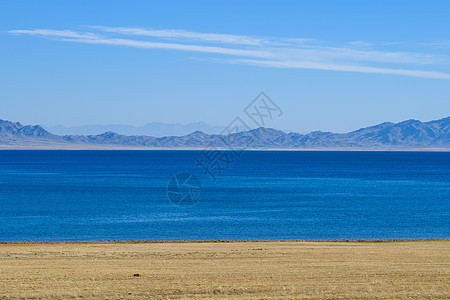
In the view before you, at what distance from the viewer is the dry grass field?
21.0 m

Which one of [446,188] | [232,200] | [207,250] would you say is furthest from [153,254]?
[446,188]

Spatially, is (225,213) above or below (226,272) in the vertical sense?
below

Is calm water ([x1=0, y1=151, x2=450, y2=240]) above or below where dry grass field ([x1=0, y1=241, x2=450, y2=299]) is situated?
below

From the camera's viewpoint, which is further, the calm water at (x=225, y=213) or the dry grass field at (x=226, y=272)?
the calm water at (x=225, y=213)

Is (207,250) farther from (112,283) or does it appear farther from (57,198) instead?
(57,198)

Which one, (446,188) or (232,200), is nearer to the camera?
(232,200)

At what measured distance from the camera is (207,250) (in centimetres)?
3456

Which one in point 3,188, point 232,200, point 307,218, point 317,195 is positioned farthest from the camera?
point 3,188

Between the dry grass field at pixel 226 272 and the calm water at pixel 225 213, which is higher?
the dry grass field at pixel 226 272

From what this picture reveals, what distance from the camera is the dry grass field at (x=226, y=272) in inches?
827

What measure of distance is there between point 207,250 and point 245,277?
10.5 meters

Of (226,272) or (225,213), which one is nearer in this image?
(226,272)

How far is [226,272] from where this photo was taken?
25.6 metres

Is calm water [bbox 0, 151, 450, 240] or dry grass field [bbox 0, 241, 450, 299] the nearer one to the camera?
dry grass field [bbox 0, 241, 450, 299]
